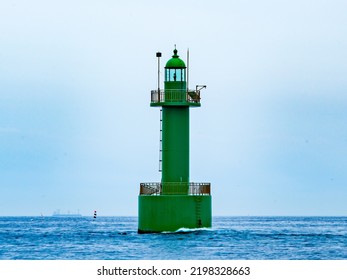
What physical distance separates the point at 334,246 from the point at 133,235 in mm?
10553

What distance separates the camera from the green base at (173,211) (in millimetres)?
52219

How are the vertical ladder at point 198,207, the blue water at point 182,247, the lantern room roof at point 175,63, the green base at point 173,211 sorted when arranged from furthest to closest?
1. the lantern room roof at point 175,63
2. the vertical ladder at point 198,207
3. the green base at point 173,211
4. the blue water at point 182,247

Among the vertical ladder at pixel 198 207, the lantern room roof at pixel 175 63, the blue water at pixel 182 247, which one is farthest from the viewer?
the lantern room roof at pixel 175 63

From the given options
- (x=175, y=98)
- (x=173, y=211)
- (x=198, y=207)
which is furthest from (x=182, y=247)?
(x=175, y=98)

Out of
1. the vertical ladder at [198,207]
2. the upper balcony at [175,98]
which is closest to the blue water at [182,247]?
the vertical ladder at [198,207]

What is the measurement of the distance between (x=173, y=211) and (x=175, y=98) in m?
5.41

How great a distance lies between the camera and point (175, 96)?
53281mm

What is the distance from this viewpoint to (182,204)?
52.2 m

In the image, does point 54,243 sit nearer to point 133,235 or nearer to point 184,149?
point 133,235

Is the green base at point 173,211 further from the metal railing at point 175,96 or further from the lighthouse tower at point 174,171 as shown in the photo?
the metal railing at point 175,96

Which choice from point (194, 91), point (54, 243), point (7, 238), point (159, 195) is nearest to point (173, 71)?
point (194, 91)

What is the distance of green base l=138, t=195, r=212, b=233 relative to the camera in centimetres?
5222

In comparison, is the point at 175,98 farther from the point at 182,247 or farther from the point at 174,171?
the point at 182,247

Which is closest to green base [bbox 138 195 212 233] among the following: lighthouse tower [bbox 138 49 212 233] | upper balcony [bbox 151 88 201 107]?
lighthouse tower [bbox 138 49 212 233]
